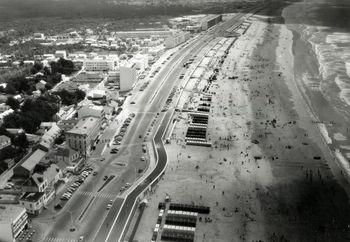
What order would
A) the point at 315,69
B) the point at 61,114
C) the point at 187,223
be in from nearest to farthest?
1. the point at 187,223
2. the point at 61,114
3. the point at 315,69

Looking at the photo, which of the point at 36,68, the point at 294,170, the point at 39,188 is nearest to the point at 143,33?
the point at 36,68

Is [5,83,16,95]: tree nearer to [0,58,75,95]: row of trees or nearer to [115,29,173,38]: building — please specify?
[0,58,75,95]: row of trees

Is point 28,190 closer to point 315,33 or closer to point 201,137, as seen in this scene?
point 201,137

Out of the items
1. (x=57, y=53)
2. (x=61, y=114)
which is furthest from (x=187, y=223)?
(x=57, y=53)

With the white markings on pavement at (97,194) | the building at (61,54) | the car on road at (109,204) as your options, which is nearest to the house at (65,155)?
the white markings on pavement at (97,194)

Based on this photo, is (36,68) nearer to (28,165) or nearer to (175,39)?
(175,39)

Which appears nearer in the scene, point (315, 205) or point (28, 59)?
point (315, 205)
